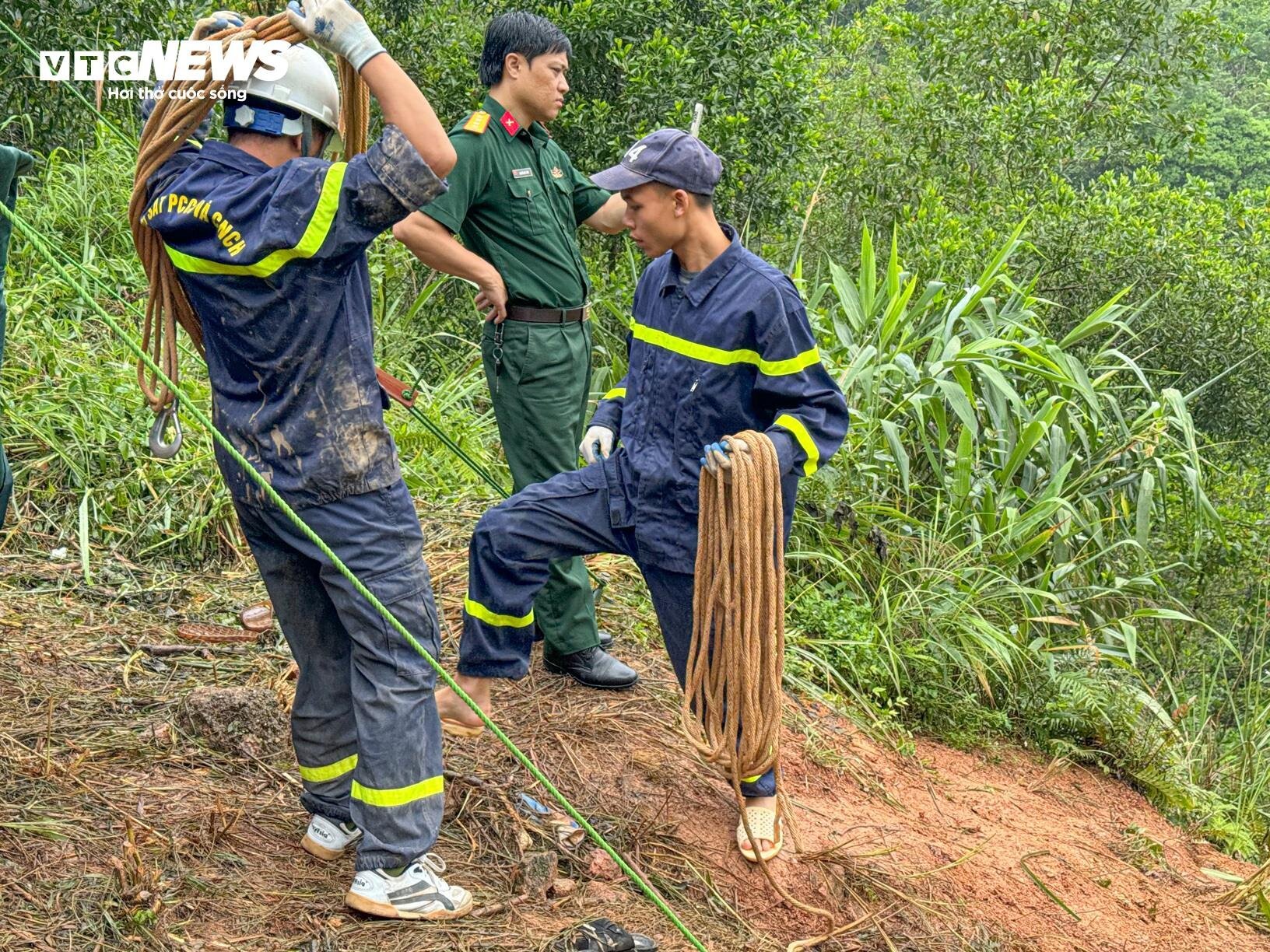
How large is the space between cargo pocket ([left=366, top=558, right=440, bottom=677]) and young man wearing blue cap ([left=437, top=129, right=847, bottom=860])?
0.65m

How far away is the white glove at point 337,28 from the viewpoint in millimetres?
2643

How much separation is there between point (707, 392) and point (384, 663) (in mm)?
1153

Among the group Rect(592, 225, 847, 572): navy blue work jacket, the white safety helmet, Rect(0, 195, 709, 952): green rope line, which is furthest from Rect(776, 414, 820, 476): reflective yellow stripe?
the white safety helmet

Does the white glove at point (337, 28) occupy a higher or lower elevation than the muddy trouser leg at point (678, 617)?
higher

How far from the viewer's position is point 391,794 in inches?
118

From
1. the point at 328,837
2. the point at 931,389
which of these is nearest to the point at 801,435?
the point at 328,837

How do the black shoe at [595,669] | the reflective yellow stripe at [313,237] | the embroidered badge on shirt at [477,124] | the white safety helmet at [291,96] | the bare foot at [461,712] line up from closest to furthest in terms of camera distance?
the reflective yellow stripe at [313,237]
the white safety helmet at [291,96]
the bare foot at [461,712]
the embroidered badge on shirt at [477,124]
the black shoe at [595,669]

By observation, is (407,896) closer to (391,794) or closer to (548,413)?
(391,794)

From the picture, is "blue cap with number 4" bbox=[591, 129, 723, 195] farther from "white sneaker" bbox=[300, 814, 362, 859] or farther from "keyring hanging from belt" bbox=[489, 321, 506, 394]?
"white sneaker" bbox=[300, 814, 362, 859]

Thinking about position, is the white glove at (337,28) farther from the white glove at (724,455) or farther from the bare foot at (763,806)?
the bare foot at (763,806)

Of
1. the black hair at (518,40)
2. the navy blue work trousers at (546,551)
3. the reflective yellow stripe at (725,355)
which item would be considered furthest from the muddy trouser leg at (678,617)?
the black hair at (518,40)

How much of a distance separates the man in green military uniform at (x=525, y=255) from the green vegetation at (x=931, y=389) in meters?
1.39

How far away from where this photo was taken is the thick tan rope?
328 centimetres

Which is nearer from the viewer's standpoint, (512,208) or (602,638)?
(512,208)
